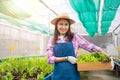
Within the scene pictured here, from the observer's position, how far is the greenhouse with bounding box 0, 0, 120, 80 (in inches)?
76.4

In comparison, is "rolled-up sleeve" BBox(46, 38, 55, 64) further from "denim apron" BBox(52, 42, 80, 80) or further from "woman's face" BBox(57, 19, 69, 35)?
"woman's face" BBox(57, 19, 69, 35)

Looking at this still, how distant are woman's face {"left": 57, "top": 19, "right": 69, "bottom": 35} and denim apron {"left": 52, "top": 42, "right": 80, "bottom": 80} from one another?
119mm

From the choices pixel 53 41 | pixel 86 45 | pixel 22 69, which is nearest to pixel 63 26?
pixel 53 41

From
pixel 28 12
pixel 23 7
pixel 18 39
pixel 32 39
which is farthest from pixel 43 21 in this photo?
pixel 23 7

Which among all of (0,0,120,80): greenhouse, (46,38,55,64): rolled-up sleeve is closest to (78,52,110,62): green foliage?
(0,0,120,80): greenhouse

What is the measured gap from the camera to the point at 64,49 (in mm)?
1970

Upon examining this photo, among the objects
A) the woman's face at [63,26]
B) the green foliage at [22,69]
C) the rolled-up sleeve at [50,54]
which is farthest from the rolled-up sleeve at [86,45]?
the green foliage at [22,69]

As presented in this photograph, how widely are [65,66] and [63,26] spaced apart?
381mm

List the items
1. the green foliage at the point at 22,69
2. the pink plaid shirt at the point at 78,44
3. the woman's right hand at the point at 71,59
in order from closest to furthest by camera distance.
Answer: the woman's right hand at the point at 71,59, the pink plaid shirt at the point at 78,44, the green foliage at the point at 22,69

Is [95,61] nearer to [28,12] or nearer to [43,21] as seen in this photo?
[28,12]

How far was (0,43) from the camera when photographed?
518 cm

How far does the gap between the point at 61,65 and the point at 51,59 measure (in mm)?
115

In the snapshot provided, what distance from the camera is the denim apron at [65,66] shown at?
191 cm

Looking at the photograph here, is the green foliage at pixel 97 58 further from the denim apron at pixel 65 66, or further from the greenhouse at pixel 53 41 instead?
the denim apron at pixel 65 66
